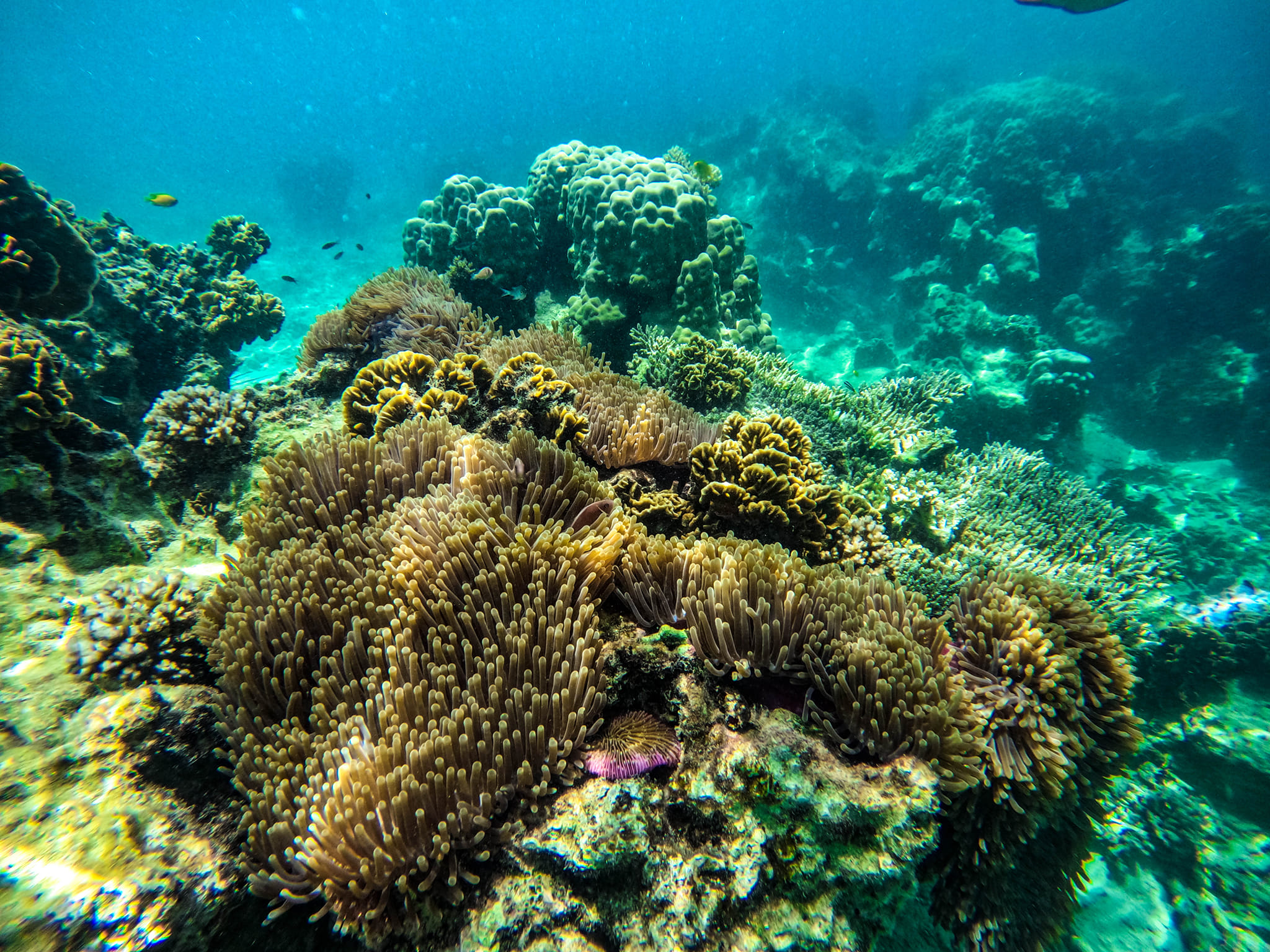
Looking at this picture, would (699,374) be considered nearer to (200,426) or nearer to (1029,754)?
(1029,754)

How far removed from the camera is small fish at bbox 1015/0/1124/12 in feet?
54.5

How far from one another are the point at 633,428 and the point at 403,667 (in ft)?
8.86

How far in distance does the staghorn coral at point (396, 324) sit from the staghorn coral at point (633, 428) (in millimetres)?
2263

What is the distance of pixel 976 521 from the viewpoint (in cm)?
619

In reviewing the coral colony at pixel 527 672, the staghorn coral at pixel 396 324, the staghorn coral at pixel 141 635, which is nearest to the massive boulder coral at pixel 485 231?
the staghorn coral at pixel 396 324

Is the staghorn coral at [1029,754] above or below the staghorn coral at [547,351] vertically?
below

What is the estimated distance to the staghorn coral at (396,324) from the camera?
6398 mm

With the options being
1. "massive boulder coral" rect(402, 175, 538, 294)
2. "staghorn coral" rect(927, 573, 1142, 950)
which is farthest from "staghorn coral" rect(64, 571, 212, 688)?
"massive boulder coral" rect(402, 175, 538, 294)

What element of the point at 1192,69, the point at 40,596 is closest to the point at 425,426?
the point at 40,596

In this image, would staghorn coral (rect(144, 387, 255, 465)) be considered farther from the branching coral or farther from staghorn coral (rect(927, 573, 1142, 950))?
staghorn coral (rect(927, 573, 1142, 950))

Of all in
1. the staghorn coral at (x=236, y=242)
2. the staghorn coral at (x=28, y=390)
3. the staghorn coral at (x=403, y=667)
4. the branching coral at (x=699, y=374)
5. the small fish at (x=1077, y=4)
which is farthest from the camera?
the small fish at (x=1077, y=4)

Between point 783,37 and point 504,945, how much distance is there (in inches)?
4023

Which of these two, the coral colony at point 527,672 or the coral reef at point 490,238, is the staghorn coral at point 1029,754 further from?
the coral reef at point 490,238

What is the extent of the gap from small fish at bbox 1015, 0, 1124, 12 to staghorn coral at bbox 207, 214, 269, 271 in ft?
79.7
